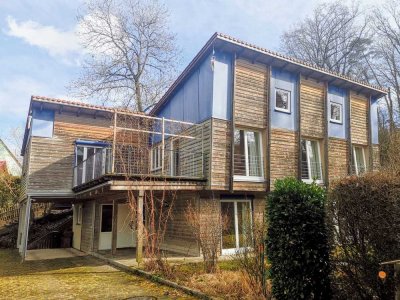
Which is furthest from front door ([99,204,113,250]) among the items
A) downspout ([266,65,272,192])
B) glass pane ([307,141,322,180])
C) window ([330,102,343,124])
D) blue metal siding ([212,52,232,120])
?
window ([330,102,343,124])

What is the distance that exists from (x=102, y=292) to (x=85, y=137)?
1003 centimetres

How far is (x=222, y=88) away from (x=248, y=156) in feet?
9.73

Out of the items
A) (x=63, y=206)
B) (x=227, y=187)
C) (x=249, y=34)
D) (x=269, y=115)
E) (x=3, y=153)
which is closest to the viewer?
(x=227, y=187)

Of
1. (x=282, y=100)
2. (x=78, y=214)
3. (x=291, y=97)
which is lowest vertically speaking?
(x=78, y=214)

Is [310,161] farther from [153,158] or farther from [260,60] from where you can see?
[153,158]

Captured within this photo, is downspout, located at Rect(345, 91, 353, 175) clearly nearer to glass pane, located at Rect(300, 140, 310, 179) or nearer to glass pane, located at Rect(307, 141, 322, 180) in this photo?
glass pane, located at Rect(307, 141, 322, 180)

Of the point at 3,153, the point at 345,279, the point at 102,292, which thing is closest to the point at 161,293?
the point at 102,292

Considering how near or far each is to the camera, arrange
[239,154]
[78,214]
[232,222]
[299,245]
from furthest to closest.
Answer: [78,214]
[239,154]
[232,222]
[299,245]

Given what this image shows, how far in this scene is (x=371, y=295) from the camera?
4.79m

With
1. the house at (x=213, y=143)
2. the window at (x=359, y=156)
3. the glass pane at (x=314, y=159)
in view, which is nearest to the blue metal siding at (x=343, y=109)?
the house at (x=213, y=143)

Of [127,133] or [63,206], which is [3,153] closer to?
[63,206]

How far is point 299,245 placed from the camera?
5.49 metres

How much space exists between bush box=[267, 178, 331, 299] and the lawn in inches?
94.2

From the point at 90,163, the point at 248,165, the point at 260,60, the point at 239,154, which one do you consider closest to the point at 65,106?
the point at 90,163
